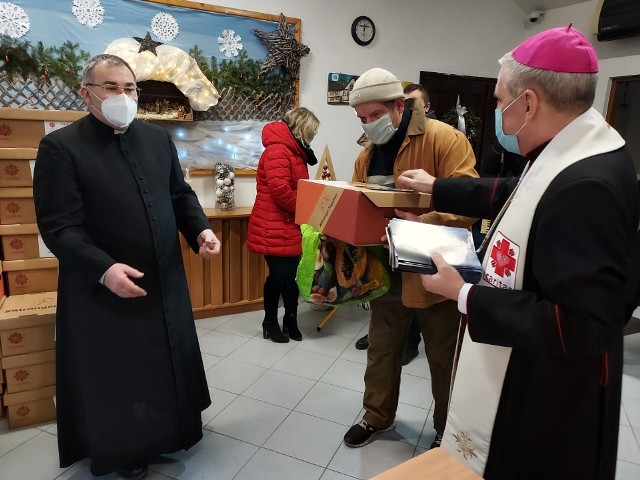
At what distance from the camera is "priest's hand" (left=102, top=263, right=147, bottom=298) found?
1364 millimetres

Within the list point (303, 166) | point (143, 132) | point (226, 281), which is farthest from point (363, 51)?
point (143, 132)

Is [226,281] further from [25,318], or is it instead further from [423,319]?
[423,319]

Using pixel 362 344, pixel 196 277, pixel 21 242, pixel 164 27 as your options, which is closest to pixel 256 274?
pixel 196 277

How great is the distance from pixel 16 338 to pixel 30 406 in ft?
1.08

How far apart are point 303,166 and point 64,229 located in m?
1.64

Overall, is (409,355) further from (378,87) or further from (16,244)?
(16,244)

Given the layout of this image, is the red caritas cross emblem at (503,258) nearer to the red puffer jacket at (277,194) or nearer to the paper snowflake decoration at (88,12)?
the red puffer jacket at (277,194)

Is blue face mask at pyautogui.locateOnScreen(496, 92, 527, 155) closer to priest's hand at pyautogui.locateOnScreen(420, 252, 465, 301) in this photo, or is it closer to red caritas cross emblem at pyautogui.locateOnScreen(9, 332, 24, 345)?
priest's hand at pyautogui.locateOnScreen(420, 252, 465, 301)

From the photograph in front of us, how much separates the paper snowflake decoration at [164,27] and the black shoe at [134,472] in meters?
2.63

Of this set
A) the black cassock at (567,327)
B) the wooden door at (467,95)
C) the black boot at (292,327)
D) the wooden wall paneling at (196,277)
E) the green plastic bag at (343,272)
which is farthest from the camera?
the wooden door at (467,95)

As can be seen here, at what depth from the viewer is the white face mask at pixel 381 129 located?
1556 millimetres

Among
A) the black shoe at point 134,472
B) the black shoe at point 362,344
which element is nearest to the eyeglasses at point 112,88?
the black shoe at point 134,472

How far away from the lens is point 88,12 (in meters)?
2.76

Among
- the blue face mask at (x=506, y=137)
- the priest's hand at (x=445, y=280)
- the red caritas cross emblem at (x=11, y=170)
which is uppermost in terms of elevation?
the blue face mask at (x=506, y=137)
